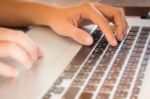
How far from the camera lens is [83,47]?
0.76 m

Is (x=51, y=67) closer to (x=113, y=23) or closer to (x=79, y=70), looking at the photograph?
(x=79, y=70)

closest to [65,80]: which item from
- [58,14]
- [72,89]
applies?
[72,89]

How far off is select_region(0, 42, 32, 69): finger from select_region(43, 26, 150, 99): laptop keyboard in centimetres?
8

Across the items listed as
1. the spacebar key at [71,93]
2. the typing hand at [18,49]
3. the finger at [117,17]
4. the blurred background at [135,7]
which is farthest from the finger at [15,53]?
the blurred background at [135,7]

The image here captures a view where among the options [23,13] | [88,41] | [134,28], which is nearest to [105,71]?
[88,41]

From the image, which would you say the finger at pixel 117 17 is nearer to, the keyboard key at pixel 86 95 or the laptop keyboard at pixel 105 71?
the laptop keyboard at pixel 105 71

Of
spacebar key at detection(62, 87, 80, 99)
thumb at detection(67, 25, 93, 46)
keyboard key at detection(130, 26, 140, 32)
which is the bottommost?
keyboard key at detection(130, 26, 140, 32)

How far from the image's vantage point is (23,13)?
91cm

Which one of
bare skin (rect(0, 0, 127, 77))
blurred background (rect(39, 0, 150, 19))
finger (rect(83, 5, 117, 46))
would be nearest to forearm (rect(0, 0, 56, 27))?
bare skin (rect(0, 0, 127, 77))

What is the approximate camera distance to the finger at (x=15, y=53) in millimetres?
658

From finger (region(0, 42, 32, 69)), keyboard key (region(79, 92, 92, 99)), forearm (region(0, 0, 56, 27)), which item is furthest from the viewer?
forearm (region(0, 0, 56, 27))

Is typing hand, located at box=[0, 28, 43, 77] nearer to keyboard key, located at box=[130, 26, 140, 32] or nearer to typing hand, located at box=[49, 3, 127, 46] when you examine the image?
typing hand, located at box=[49, 3, 127, 46]

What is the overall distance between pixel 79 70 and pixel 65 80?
0.05 meters

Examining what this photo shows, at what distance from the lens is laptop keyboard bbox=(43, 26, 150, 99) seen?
0.56m
